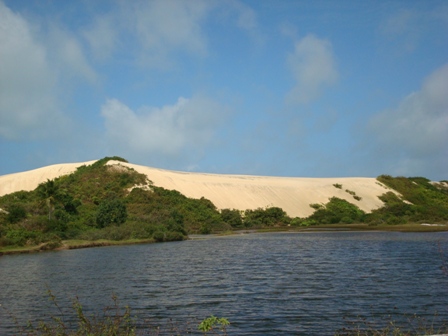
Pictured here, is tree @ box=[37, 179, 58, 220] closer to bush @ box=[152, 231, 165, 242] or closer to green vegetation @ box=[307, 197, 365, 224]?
bush @ box=[152, 231, 165, 242]

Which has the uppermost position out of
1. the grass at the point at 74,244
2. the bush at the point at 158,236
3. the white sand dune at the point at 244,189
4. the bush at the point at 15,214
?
the white sand dune at the point at 244,189

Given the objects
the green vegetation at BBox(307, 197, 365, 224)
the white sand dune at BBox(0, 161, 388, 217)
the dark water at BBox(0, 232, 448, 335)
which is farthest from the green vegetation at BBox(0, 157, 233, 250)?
the green vegetation at BBox(307, 197, 365, 224)

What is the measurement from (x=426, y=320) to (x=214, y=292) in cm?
851

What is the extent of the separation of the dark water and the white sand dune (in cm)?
5347

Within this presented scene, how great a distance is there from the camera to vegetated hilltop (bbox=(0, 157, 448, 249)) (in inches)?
1991

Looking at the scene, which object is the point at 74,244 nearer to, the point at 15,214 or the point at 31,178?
the point at 15,214

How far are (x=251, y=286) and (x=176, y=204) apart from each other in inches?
2080

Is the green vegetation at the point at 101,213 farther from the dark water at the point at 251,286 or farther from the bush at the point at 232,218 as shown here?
the dark water at the point at 251,286

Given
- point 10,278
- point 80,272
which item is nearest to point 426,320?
point 80,272

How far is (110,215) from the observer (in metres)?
55.6

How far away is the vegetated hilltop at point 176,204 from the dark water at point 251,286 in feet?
52.1

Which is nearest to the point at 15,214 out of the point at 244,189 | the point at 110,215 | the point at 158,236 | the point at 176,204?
the point at 110,215

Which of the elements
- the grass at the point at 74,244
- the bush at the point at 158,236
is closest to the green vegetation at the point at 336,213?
the bush at the point at 158,236

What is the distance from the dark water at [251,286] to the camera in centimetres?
1616
